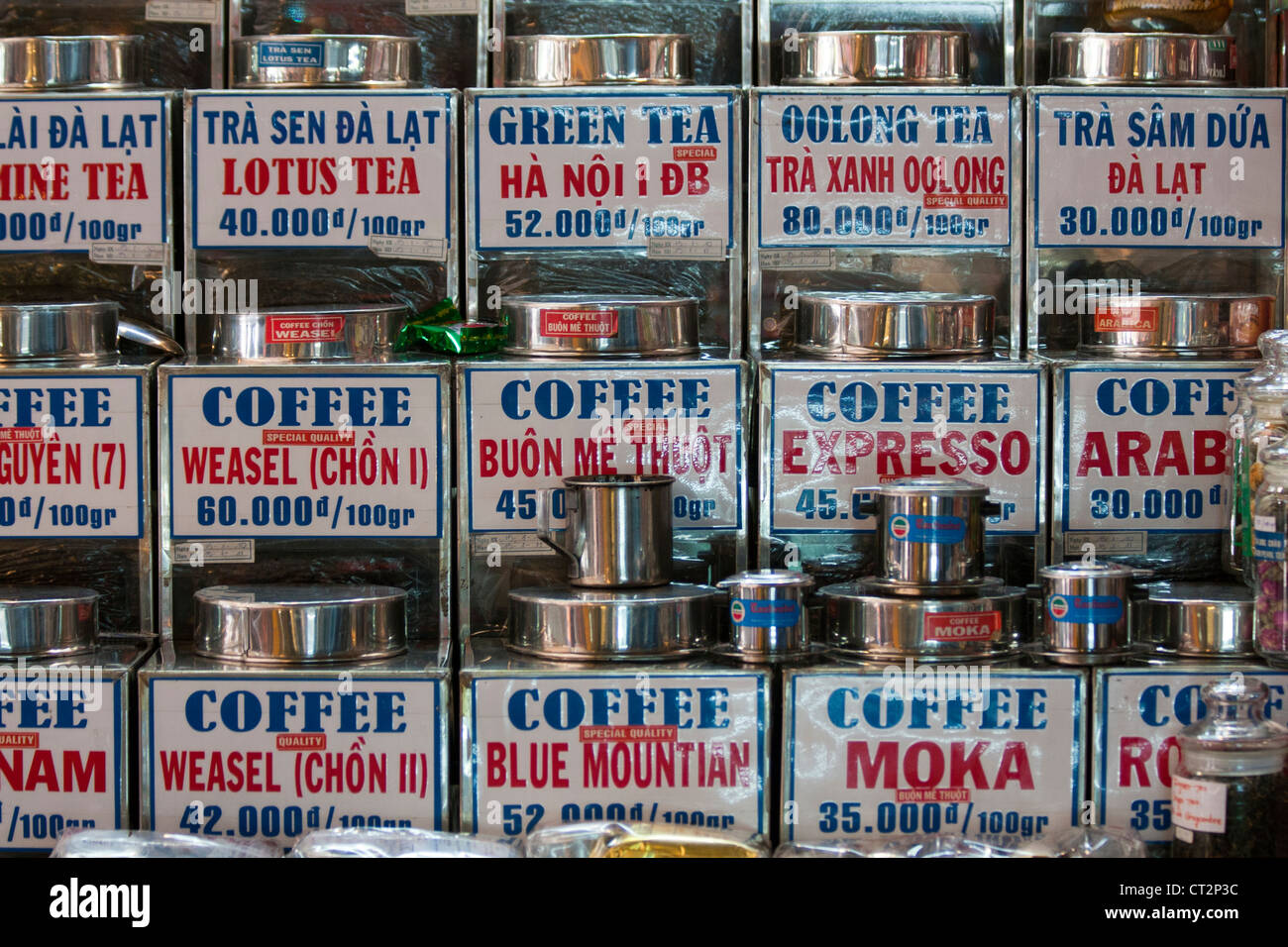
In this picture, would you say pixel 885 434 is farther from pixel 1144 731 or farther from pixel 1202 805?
pixel 1202 805

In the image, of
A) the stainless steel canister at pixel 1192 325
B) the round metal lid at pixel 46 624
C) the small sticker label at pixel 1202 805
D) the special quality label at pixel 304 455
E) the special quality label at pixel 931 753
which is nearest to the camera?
the small sticker label at pixel 1202 805

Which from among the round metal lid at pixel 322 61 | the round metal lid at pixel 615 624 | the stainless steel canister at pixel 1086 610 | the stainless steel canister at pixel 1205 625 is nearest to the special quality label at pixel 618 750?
the round metal lid at pixel 615 624

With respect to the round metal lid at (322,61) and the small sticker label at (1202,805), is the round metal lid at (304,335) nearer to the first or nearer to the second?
the round metal lid at (322,61)

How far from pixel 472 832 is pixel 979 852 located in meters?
0.95

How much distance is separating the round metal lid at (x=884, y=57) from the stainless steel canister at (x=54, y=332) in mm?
1588

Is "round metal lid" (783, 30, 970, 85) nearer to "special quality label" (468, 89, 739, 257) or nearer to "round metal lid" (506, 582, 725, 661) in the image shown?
"special quality label" (468, 89, 739, 257)

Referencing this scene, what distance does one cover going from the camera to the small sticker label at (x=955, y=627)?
314 cm

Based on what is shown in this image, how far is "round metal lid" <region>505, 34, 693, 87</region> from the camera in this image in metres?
3.55

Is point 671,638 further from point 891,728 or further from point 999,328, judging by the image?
point 999,328

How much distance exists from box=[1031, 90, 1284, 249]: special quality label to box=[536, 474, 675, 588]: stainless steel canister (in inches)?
41.3

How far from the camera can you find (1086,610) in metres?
3.16

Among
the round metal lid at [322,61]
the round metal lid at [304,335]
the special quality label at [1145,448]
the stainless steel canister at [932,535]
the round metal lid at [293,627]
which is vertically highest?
the round metal lid at [322,61]

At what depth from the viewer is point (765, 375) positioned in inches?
133

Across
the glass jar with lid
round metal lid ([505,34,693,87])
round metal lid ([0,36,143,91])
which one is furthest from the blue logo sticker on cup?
round metal lid ([0,36,143,91])
